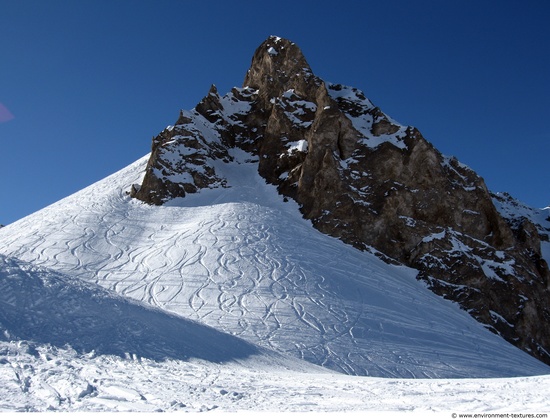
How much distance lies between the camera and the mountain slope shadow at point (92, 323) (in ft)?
38.9

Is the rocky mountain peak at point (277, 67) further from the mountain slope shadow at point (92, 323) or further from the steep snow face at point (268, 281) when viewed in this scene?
the mountain slope shadow at point (92, 323)

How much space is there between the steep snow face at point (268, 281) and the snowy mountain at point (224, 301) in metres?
0.12

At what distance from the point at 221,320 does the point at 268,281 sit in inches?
202

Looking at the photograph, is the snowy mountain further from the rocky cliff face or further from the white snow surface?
the rocky cliff face

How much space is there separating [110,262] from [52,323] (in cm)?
1605

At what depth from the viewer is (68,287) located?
50.4ft

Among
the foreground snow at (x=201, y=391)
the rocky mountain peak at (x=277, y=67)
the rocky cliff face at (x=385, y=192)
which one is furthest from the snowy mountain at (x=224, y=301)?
the rocky mountain peak at (x=277, y=67)

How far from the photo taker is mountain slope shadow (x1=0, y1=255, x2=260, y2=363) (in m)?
11.9

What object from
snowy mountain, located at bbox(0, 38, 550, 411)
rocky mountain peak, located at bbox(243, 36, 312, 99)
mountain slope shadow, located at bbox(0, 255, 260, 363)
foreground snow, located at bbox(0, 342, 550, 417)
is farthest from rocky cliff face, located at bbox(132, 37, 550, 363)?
foreground snow, located at bbox(0, 342, 550, 417)

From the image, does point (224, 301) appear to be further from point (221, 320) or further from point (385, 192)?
point (385, 192)

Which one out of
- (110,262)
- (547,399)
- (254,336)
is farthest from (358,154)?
(547,399)

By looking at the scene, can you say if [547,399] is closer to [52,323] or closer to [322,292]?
[52,323]

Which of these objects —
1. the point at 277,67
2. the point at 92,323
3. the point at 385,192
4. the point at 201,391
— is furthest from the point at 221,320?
the point at 277,67

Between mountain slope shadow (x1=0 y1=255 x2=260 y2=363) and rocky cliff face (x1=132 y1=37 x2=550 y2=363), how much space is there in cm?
2313
